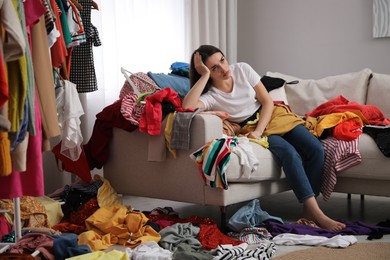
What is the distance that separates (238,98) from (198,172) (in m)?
0.56

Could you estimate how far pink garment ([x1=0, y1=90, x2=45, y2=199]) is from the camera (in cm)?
208

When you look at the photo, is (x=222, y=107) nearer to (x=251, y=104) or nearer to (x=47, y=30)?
(x=251, y=104)

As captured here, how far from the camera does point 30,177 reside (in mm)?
2131

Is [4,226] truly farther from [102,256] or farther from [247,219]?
[247,219]

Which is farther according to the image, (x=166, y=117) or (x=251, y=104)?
(x=251, y=104)

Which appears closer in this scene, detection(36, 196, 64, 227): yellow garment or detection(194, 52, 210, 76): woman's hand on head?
detection(36, 196, 64, 227): yellow garment

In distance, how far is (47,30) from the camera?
232 centimetres

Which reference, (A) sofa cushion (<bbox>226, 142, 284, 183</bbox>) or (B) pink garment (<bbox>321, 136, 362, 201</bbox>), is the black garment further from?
(B) pink garment (<bbox>321, 136, 362, 201</bbox>)

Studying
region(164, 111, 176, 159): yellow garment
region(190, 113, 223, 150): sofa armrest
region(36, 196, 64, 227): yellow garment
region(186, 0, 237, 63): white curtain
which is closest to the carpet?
region(190, 113, 223, 150): sofa armrest

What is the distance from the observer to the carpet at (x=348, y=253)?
7.98 feet

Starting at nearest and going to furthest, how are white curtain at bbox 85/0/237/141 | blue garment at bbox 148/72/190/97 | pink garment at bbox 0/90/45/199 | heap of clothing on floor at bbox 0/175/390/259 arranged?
pink garment at bbox 0/90/45/199 → heap of clothing on floor at bbox 0/175/390/259 → blue garment at bbox 148/72/190/97 → white curtain at bbox 85/0/237/141

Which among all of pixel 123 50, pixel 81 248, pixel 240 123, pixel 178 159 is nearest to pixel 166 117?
pixel 178 159

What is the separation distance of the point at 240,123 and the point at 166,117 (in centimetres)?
48

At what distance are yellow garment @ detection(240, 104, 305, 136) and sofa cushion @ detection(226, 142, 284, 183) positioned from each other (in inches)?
8.2
